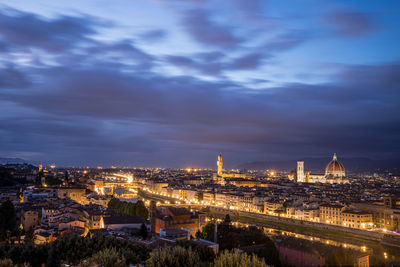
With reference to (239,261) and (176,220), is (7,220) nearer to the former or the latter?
(176,220)

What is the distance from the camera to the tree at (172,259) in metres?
9.25

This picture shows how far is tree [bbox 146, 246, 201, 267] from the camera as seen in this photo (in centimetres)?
925

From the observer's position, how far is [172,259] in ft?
30.8

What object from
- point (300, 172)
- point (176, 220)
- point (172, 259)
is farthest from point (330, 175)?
point (172, 259)

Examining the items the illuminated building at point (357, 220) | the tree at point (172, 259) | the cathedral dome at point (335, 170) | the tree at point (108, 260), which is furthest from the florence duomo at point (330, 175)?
the tree at point (108, 260)

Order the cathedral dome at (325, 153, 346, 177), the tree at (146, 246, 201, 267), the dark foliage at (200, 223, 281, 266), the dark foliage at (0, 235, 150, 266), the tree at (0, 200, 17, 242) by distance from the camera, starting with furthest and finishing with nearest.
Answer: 1. the cathedral dome at (325, 153, 346, 177)
2. the tree at (0, 200, 17, 242)
3. the dark foliage at (200, 223, 281, 266)
4. the dark foliage at (0, 235, 150, 266)
5. the tree at (146, 246, 201, 267)

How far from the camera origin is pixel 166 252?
969cm

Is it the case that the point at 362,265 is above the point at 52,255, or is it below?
below

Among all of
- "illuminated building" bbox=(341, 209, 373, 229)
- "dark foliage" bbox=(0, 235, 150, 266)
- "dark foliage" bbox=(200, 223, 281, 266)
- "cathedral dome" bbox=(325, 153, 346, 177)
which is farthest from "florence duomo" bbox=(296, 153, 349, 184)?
"dark foliage" bbox=(0, 235, 150, 266)

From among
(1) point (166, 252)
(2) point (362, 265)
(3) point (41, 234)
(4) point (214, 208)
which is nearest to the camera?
(1) point (166, 252)

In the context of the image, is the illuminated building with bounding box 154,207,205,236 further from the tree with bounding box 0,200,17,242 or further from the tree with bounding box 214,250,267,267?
the tree with bounding box 214,250,267,267

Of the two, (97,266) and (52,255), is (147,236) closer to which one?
(52,255)

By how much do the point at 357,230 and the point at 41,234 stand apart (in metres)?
22.3

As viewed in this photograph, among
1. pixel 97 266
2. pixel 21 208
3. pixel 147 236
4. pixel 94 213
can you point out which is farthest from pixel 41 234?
pixel 97 266
